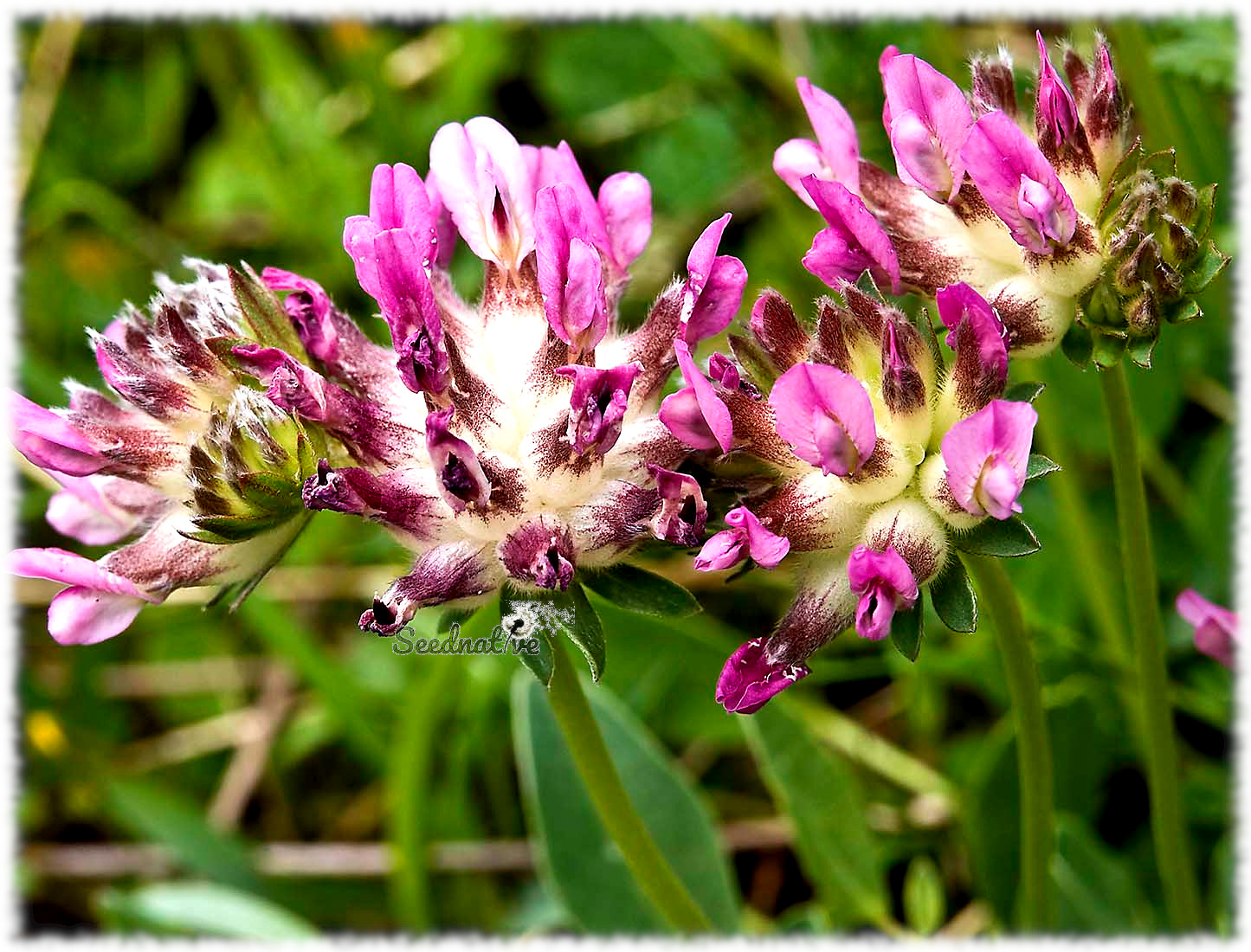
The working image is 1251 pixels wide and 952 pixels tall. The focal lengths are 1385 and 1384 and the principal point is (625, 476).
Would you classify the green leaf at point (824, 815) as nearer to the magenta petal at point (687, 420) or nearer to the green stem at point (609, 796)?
the green stem at point (609, 796)

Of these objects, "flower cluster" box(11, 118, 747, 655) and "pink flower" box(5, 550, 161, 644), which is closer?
"flower cluster" box(11, 118, 747, 655)

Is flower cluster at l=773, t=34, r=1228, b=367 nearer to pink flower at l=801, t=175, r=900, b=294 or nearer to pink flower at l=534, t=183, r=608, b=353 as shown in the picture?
pink flower at l=801, t=175, r=900, b=294

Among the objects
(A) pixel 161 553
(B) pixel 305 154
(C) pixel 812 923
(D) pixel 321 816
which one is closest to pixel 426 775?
(D) pixel 321 816

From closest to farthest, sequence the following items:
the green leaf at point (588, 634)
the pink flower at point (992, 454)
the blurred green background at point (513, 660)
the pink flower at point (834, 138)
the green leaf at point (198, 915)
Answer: the pink flower at point (992, 454) < the green leaf at point (588, 634) < the pink flower at point (834, 138) < the blurred green background at point (513, 660) < the green leaf at point (198, 915)

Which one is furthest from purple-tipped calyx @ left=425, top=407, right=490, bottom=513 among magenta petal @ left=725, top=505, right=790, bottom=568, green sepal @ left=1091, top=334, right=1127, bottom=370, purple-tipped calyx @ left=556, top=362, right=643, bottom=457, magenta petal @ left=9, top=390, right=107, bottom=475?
green sepal @ left=1091, top=334, right=1127, bottom=370

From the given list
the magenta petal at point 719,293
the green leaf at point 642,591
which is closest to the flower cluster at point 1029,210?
the magenta petal at point 719,293

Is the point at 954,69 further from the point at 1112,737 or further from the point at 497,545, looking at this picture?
the point at 497,545

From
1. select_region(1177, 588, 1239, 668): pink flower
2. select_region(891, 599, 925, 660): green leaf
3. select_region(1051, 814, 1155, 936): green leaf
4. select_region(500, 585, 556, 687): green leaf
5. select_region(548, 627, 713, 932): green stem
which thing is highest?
select_region(500, 585, 556, 687): green leaf
